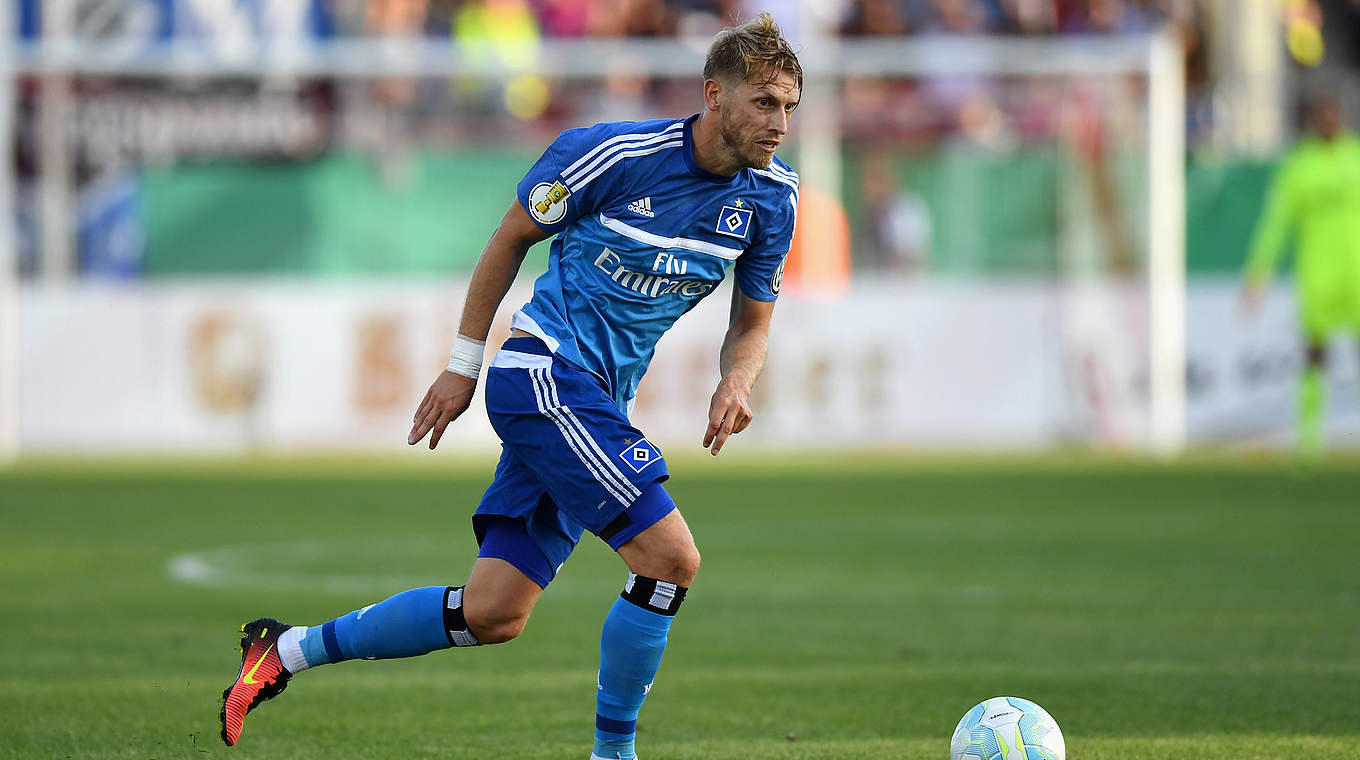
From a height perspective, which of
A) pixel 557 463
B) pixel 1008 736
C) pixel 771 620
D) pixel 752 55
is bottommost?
pixel 771 620

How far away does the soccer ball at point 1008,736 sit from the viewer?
15.7 ft

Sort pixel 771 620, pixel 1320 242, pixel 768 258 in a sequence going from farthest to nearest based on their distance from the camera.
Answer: pixel 1320 242 → pixel 771 620 → pixel 768 258

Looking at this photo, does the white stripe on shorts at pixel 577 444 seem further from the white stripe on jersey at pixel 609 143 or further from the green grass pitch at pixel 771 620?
the green grass pitch at pixel 771 620

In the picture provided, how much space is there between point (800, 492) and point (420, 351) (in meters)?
4.86

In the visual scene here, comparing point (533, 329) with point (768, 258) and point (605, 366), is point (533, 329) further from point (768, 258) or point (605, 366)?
point (768, 258)

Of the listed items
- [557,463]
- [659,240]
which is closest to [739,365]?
[659,240]

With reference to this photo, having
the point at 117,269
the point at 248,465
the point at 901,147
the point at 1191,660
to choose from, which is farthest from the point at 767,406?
the point at 1191,660

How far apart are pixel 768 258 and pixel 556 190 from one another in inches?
27.4

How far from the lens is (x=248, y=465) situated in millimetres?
16938

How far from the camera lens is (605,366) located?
504 centimetres

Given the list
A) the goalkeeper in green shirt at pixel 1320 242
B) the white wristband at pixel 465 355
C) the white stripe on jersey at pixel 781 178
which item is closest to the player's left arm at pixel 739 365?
the white stripe on jersey at pixel 781 178

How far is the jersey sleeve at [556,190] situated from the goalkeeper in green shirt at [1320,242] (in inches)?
472

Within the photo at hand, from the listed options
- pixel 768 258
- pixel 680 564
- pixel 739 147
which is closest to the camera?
pixel 680 564

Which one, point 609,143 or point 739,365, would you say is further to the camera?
point 739,365
